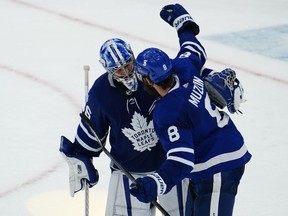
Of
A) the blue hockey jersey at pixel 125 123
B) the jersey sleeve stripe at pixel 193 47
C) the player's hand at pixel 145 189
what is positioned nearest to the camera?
the player's hand at pixel 145 189

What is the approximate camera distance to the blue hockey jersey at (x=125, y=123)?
12.9ft

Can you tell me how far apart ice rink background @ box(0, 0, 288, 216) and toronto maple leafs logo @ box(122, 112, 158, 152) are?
1043 millimetres

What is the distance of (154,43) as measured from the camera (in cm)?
770

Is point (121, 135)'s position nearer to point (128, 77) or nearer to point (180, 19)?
point (128, 77)

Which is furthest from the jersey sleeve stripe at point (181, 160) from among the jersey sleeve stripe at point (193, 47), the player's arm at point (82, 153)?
the jersey sleeve stripe at point (193, 47)

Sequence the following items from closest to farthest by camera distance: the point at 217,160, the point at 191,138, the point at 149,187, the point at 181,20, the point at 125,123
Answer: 1. the point at 149,187
2. the point at 191,138
3. the point at 217,160
4. the point at 125,123
5. the point at 181,20

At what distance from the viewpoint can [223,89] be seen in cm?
388

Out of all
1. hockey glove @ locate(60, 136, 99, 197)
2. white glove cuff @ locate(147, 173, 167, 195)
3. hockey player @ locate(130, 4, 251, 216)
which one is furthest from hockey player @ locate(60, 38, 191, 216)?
white glove cuff @ locate(147, 173, 167, 195)

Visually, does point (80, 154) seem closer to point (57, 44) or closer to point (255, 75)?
point (255, 75)

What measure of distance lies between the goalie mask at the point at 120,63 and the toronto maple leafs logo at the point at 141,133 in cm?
17

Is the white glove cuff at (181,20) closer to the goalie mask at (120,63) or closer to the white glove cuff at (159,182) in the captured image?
the goalie mask at (120,63)

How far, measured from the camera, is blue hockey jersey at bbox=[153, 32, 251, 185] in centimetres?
355

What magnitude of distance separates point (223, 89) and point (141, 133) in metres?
0.42

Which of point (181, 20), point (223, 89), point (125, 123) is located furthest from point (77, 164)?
point (181, 20)
